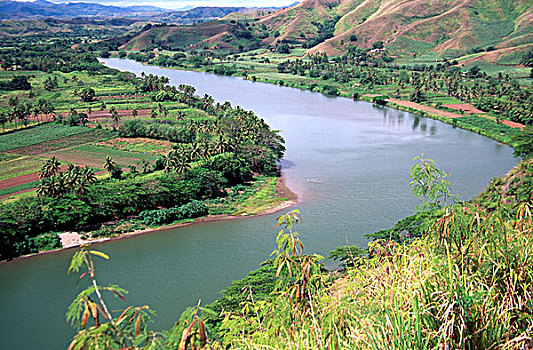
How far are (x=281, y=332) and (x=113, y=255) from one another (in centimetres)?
2418

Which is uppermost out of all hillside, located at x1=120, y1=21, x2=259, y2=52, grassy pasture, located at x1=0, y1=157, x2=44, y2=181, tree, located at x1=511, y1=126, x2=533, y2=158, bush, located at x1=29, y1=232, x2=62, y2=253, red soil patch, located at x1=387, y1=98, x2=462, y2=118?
hillside, located at x1=120, y1=21, x2=259, y2=52

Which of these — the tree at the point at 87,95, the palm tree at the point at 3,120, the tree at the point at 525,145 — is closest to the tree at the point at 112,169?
the palm tree at the point at 3,120

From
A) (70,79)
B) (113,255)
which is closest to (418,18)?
(70,79)

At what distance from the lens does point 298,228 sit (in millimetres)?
34688

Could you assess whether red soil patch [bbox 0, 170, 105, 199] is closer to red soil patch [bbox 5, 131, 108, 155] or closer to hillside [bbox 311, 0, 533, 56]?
red soil patch [bbox 5, 131, 108, 155]

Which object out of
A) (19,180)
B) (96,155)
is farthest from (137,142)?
(19,180)

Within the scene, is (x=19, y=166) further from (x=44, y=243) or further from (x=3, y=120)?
(x=44, y=243)

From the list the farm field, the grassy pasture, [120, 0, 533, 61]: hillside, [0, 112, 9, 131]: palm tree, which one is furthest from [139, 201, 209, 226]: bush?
[120, 0, 533, 61]: hillside

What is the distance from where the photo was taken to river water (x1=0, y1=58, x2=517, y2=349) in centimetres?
2553

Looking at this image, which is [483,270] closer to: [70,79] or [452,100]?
[452,100]

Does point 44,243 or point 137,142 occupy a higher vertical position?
point 137,142

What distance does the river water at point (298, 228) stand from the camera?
83.8 ft

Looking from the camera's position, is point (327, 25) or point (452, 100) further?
point (327, 25)

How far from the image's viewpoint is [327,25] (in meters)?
194
